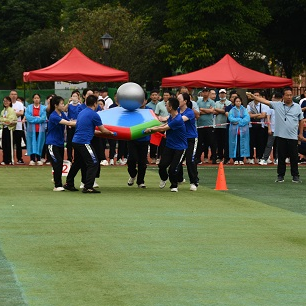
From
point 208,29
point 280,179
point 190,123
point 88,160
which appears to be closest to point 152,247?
point 88,160

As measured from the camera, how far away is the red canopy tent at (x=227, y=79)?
102 feet

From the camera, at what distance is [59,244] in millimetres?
11648

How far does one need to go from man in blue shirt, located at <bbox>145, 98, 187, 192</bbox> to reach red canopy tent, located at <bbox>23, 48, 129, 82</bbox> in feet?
38.0

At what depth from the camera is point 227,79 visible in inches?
1228

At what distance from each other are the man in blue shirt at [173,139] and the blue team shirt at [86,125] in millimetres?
1183

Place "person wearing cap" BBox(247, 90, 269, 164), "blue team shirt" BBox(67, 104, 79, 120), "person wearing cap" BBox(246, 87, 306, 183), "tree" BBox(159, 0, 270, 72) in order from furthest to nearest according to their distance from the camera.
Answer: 1. "tree" BBox(159, 0, 270, 72)
2. "person wearing cap" BBox(247, 90, 269, 164)
3. "blue team shirt" BBox(67, 104, 79, 120)
4. "person wearing cap" BBox(246, 87, 306, 183)

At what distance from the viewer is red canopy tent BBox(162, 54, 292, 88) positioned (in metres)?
31.2

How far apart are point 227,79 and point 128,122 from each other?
11.9 metres

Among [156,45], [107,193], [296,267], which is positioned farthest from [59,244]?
[156,45]

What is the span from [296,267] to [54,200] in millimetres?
7726

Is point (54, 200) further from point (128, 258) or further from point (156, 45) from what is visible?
point (156, 45)

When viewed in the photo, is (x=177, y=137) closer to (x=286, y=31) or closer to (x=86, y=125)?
(x=86, y=125)

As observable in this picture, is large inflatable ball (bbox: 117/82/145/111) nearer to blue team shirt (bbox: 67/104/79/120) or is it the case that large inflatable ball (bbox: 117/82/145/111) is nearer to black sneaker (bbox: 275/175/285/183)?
blue team shirt (bbox: 67/104/79/120)

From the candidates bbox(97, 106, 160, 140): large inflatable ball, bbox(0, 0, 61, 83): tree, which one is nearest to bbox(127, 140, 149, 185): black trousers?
bbox(97, 106, 160, 140): large inflatable ball
